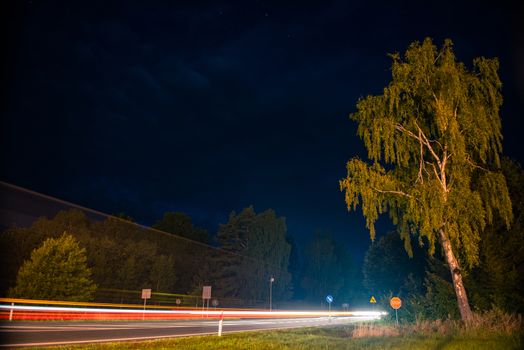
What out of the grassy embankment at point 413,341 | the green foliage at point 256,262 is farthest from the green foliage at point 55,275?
the green foliage at point 256,262

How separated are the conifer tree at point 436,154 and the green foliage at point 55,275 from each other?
23076 millimetres

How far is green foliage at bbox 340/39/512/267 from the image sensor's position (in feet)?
63.0

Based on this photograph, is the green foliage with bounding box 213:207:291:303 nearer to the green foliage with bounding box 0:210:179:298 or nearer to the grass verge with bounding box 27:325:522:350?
the green foliage with bounding box 0:210:179:298

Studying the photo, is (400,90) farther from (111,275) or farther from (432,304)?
(111,275)

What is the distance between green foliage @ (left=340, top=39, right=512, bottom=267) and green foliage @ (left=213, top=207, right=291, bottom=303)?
44.6 m

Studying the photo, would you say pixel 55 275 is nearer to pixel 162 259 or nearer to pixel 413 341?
pixel 162 259

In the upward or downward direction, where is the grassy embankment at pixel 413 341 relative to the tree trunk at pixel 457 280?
downward

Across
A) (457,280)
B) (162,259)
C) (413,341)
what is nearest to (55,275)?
(162,259)

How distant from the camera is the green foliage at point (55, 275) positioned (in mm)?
30328

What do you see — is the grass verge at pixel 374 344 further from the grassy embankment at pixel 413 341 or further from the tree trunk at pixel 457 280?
the tree trunk at pixel 457 280

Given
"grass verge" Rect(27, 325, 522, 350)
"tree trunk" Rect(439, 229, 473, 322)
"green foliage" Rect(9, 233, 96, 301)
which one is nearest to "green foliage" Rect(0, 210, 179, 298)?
"green foliage" Rect(9, 233, 96, 301)

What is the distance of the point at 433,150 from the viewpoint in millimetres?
22625

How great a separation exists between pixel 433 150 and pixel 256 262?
47.2 m

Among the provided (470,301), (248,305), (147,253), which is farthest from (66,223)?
(470,301)
